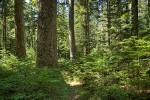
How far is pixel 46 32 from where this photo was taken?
382 inches

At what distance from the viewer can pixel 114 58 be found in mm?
9148

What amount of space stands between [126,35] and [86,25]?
16349mm

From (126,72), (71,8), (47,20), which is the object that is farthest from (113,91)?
(71,8)

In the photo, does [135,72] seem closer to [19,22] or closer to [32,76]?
[32,76]

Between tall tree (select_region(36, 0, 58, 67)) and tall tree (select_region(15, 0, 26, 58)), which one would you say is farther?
tall tree (select_region(15, 0, 26, 58))

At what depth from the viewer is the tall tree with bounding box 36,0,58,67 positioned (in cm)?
970

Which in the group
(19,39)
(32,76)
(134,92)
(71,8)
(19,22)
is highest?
(71,8)

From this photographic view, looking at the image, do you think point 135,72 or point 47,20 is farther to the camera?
point 47,20

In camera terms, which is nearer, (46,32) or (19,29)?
(46,32)

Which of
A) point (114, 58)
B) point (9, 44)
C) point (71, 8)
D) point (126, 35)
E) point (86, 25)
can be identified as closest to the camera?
point (114, 58)

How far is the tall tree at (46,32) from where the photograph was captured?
9703mm

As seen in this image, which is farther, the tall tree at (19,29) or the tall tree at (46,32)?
the tall tree at (19,29)

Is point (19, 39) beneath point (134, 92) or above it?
above

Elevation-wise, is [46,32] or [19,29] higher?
[19,29]
